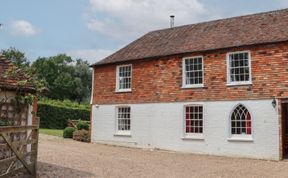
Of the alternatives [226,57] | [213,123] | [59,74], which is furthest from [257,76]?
[59,74]

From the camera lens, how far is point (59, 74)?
69.9 meters

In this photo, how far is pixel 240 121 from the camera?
1977 centimetres

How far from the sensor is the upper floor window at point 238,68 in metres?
19.9

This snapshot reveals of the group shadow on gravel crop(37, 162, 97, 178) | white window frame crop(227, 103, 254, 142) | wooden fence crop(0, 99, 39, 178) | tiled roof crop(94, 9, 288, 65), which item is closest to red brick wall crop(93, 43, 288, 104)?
tiled roof crop(94, 9, 288, 65)

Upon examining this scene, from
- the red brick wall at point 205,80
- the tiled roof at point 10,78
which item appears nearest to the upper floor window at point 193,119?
the red brick wall at point 205,80

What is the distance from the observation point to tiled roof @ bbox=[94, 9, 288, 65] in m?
20.3

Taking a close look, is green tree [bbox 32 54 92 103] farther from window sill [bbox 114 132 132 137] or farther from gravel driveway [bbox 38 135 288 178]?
gravel driveway [bbox 38 135 288 178]

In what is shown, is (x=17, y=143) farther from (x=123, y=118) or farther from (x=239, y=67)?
(x=123, y=118)

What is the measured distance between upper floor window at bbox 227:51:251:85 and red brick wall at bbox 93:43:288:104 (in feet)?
0.82

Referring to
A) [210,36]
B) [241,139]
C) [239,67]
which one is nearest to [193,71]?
[210,36]

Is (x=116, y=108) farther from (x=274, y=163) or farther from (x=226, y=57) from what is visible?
(x=274, y=163)

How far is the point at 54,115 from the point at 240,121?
929 inches

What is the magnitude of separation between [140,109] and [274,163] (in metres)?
9.24

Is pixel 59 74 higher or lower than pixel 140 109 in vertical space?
higher
